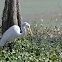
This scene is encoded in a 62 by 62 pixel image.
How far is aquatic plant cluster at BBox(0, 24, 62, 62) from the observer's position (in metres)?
4.39

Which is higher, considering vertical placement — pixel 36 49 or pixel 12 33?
pixel 12 33

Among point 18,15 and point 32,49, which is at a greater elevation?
point 18,15

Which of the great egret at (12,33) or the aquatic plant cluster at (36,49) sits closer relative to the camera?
the aquatic plant cluster at (36,49)

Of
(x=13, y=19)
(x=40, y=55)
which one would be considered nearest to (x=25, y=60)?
(x=40, y=55)

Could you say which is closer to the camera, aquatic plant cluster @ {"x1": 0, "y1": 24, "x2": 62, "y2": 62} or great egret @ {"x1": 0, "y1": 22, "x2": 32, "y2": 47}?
aquatic plant cluster @ {"x1": 0, "y1": 24, "x2": 62, "y2": 62}

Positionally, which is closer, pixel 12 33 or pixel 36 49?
pixel 12 33

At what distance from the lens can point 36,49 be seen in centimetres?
507

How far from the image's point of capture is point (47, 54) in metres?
4.63

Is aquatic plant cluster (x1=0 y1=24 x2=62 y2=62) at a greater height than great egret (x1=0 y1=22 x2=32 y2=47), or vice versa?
great egret (x1=0 y1=22 x2=32 y2=47)

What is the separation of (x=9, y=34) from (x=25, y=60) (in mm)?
851

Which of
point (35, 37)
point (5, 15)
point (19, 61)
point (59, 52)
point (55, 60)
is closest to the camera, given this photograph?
point (19, 61)

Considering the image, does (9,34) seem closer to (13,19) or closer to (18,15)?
(13,19)

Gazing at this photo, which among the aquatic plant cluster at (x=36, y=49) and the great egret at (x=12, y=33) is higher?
the great egret at (x=12, y=33)

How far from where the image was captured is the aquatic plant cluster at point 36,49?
439cm
